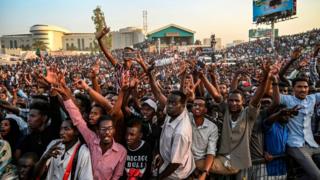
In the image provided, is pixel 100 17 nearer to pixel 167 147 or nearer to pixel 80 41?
pixel 167 147

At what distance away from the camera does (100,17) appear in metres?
45.2

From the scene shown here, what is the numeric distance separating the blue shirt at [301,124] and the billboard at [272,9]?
33.2m

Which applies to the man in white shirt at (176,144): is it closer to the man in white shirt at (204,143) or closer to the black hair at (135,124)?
the man in white shirt at (204,143)

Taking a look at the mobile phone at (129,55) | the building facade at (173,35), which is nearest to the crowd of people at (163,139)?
the mobile phone at (129,55)

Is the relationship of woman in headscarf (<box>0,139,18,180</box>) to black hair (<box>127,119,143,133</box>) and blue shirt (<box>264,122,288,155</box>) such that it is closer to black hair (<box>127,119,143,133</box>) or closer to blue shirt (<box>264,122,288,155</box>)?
black hair (<box>127,119,143,133</box>)

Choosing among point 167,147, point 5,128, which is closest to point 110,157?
point 167,147

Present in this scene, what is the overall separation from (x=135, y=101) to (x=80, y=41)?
425 ft

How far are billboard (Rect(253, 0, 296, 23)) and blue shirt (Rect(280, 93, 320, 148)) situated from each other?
33.2 m

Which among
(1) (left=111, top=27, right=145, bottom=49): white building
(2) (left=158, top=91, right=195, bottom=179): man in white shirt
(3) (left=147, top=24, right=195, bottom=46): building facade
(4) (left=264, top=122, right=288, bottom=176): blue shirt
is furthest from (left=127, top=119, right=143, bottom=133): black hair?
(1) (left=111, top=27, right=145, bottom=49): white building

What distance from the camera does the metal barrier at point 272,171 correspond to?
3551 millimetres

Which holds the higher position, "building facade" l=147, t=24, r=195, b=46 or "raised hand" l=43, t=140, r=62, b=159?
"building facade" l=147, t=24, r=195, b=46

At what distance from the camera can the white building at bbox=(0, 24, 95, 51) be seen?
120m

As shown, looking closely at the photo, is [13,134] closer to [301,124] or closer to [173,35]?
[301,124]

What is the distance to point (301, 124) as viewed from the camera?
12.8 feet
